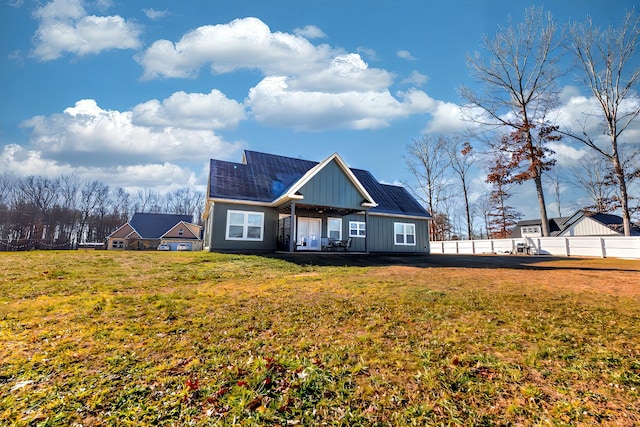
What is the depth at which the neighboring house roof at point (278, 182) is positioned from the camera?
52.3ft

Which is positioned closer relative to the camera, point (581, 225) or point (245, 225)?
point (245, 225)

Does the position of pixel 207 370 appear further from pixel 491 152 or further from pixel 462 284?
pixel 491 152

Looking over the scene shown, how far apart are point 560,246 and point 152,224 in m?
55.8

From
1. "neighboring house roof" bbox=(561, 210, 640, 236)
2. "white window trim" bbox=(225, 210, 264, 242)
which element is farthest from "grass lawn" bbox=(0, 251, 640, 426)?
"neighboring house roof" bbox=(561, 210, 640, 236)

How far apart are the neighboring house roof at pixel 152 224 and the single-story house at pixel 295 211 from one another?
126ft

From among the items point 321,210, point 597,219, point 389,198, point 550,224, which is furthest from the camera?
point 550,224

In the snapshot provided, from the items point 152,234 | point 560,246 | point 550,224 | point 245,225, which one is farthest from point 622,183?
point 152,234

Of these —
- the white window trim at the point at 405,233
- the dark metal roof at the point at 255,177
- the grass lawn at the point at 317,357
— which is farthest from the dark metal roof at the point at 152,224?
the grass lawn at the point at 317,357

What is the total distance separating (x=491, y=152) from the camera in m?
24.5

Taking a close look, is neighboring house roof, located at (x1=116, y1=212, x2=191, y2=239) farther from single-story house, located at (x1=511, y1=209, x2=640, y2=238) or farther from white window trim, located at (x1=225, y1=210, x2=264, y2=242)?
single-story house, located at (x1=511, y1=209, x2=640, y2=238)

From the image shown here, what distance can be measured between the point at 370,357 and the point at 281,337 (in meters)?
1.32

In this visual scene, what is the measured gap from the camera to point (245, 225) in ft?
53.7

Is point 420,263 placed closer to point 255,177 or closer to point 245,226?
point 245,226

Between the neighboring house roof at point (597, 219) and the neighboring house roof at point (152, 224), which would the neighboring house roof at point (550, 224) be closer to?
the neighboring house roof at point (597, 219)
